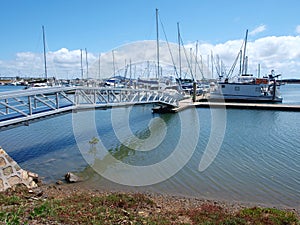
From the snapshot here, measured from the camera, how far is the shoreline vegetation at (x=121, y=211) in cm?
584

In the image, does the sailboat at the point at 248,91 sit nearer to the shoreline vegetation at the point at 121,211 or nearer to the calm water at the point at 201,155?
the calm water at the point at 201,155

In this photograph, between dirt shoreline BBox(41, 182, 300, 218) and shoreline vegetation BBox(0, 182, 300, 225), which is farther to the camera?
dirt shoreline BBox(41, 182, 300, 218)

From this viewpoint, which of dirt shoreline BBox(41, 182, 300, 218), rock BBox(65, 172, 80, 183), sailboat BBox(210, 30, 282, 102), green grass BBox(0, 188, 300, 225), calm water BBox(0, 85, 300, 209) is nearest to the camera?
green grass BBox(0, 188, 300, 225)

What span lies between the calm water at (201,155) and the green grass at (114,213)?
86.4 inches

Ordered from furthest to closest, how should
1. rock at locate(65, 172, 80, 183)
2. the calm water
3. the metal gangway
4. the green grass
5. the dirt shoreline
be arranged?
the metal gangway
rock at locate(65, 172, 80, 183)
the calm water
the dirt shoreline
the green grass

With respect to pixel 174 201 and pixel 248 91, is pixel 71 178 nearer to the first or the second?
pixel 174 201

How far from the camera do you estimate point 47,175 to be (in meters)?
11.0

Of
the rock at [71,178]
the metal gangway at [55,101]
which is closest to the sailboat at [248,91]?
the metal gangway at [55,101]

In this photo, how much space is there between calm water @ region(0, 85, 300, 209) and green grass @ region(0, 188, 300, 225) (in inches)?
86.4

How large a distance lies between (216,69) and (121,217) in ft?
226

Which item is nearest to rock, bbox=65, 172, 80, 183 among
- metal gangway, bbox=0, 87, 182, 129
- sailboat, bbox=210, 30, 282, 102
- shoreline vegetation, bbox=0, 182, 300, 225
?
shoreline vegetation, bbox=0, 182, 300, 225

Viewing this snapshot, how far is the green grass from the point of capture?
579 centimetres

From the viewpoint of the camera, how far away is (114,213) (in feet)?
20.9

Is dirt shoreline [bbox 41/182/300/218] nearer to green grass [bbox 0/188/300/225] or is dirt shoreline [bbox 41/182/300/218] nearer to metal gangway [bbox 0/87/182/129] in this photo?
green grass [bbox 0/188/300/225]
